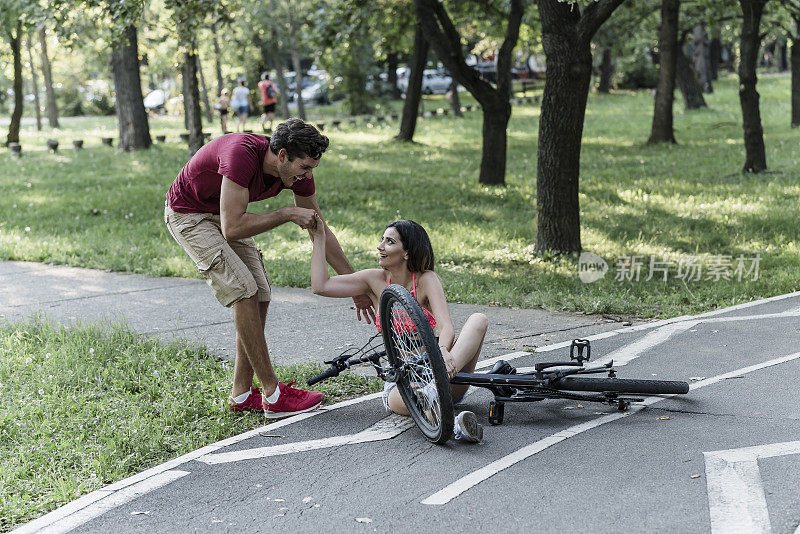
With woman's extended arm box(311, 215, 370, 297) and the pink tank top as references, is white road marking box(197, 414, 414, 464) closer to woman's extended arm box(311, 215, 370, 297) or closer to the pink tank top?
the pink tank top

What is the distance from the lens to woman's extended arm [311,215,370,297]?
16.1 ft

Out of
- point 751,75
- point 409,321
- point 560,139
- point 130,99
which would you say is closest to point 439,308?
point 409,321

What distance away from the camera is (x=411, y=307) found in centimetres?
434

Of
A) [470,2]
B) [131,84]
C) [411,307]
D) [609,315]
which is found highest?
[470,2]

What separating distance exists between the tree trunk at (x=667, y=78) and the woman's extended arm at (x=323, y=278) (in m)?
16.6

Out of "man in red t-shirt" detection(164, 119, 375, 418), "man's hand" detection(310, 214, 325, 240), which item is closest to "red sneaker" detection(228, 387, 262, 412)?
"man in red t-shirt" detection(164, 119, 375, 418)

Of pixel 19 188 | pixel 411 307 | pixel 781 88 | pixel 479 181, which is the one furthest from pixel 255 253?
pixel 781 88

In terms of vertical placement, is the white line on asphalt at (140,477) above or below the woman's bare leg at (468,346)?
below

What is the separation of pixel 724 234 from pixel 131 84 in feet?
47.8

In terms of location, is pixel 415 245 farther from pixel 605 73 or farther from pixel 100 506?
pixel 605 73

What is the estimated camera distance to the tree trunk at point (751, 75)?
13.7 metres

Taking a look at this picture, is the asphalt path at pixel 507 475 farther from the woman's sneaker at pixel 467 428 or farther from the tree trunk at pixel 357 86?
the tree trunk at pixel 357 86

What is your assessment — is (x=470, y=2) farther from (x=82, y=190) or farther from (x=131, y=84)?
(x=82, y=190)

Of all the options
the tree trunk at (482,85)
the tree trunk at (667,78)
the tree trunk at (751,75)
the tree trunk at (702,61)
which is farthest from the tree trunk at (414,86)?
the tree trunk at (702,61)
